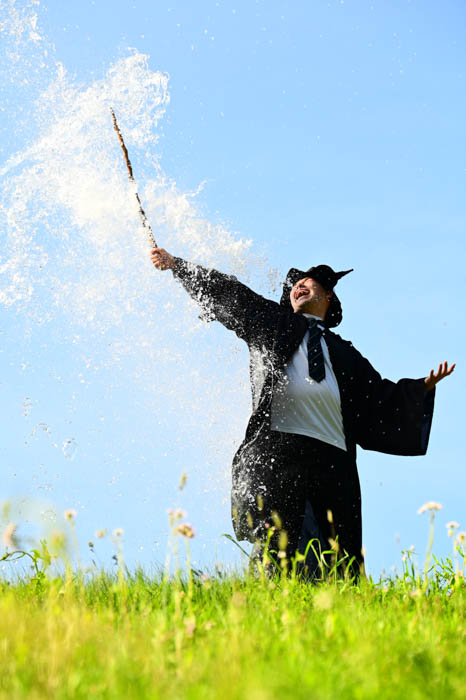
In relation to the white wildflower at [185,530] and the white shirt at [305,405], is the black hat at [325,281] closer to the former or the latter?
the white shirt at [305,405]

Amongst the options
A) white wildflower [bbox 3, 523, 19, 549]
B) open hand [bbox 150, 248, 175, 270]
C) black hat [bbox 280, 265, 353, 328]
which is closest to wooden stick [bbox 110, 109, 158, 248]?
open hand [bbox 150, 248, 175, 270]

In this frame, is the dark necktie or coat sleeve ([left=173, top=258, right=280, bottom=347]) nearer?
the dark necktie

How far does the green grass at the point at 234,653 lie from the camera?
2.16 m

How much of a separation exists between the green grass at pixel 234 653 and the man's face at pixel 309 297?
3.34 metres

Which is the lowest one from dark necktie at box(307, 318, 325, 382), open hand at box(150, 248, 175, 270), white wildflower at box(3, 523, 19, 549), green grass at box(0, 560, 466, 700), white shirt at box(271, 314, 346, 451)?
green grass at box(0, 560, 466, 700)

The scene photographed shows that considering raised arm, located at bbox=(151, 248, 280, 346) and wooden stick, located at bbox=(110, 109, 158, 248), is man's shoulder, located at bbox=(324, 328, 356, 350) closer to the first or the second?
raised arm, located at bbox=(151, 248, 280, 346)

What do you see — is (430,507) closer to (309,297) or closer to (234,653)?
(234,653)

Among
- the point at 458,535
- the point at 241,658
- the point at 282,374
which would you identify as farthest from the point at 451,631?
the point at 282,374

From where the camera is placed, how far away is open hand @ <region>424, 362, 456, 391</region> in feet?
21.0

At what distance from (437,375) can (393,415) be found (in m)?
0.51

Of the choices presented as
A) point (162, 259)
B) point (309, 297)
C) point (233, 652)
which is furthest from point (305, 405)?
point (233, 652)

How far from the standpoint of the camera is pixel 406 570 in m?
4.78

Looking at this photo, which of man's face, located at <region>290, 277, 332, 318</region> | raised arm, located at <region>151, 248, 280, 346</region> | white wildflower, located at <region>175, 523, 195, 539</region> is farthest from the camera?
man's face, located at <region>290, 277, 332, 318</region>

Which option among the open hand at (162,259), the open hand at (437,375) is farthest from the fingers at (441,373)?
the open hand at (162,259)
